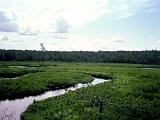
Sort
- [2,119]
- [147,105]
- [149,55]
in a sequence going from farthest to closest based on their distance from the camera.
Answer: [149,55] → [147,105] → [2,119]

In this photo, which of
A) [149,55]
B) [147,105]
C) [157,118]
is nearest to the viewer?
[157,118]

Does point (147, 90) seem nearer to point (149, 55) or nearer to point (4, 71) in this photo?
point (4, 71)

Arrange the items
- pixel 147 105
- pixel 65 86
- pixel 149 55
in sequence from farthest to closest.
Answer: pixel 149 55 → pixel 65 86 → pixel 147 105

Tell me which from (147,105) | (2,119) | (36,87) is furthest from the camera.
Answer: (36,87)

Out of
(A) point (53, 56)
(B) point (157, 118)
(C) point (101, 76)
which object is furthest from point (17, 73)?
(A) point (53, 56)

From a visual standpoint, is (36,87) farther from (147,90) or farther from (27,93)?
(147,90)

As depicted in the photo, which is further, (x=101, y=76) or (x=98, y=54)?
(x=98, y=54)

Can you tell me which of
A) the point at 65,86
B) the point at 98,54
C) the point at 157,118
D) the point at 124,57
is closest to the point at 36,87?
the point at 65,86

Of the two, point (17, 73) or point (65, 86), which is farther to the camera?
point (17, 73)
